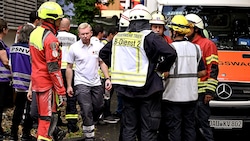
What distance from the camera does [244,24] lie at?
30.3 ft

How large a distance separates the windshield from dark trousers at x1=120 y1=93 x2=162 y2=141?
3.21 metres

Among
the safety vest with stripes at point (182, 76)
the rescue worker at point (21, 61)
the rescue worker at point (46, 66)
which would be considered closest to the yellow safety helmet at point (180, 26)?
the safety vest with stripes at point (182, 76)

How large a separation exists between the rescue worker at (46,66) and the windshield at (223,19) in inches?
129

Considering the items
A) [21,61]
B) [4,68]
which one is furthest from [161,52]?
[4,68]

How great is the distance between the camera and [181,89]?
6.37 metres

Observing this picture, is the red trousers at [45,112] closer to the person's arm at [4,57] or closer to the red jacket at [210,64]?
the person's arm at [4,57]

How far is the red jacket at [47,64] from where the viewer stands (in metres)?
6.18

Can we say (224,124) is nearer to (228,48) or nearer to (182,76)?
(228,48)

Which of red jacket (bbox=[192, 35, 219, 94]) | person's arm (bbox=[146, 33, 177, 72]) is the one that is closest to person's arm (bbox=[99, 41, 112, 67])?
person's arm (bbox=[146, 33, 177, 72])

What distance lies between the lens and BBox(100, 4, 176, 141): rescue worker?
19.6 ft

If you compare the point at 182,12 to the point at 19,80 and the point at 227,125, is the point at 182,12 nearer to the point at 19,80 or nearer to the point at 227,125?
the point at 227,125

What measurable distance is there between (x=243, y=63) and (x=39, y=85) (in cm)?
379

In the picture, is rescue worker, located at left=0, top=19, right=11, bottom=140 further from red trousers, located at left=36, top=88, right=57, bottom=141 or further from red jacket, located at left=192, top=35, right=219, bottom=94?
red jacket, located at left=192, top=35, right=219, bottom=94

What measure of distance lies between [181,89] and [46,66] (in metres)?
1.83
